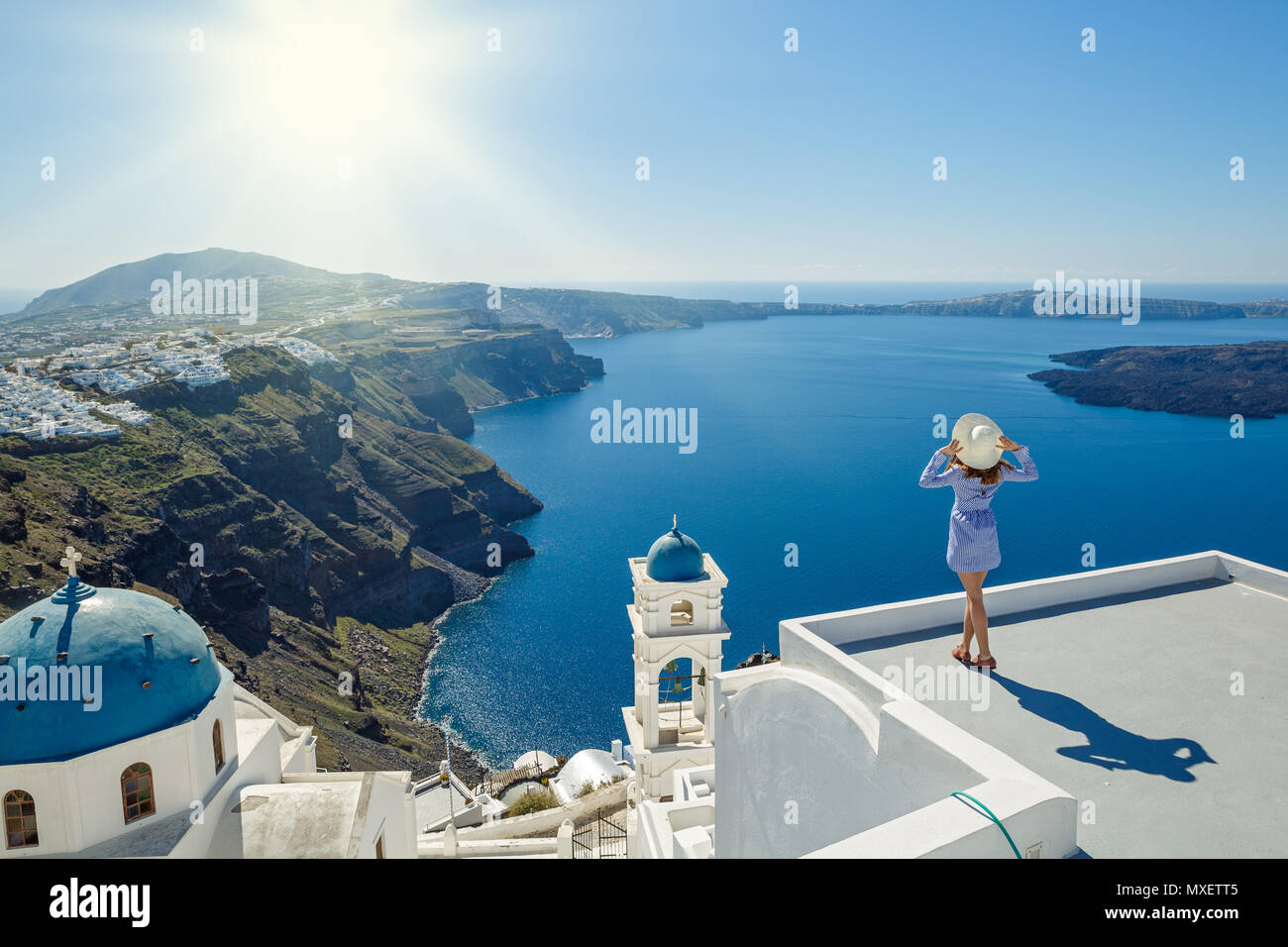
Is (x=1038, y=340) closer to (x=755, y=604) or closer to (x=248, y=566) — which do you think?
(x=755, y=604)

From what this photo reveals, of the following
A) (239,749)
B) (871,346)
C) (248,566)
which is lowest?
(248,566)

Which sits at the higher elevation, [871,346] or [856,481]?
[871,346]

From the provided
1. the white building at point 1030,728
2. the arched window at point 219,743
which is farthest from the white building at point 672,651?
the white building at point 1030,728

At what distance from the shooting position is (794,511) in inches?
2547

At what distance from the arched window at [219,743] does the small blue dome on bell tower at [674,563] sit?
922cm

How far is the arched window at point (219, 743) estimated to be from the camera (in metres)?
11.1

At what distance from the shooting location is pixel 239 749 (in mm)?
11750

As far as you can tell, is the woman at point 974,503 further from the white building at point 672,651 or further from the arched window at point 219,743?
the white building at point 672,651

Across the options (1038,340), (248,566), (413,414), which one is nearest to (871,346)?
(1038,340)

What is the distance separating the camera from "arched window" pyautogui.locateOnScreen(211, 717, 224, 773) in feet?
36.5

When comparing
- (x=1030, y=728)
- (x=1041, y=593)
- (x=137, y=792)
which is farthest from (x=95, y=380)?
(x=1030, y=728)

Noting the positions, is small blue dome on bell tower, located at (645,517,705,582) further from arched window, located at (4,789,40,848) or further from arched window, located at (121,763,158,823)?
arched window, located at (4,789,40,848)

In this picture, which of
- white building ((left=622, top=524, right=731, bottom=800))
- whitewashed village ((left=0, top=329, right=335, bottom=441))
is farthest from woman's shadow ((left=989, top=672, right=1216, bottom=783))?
whitewashed village ((left=0, top=329, right=335, bottom=441))
